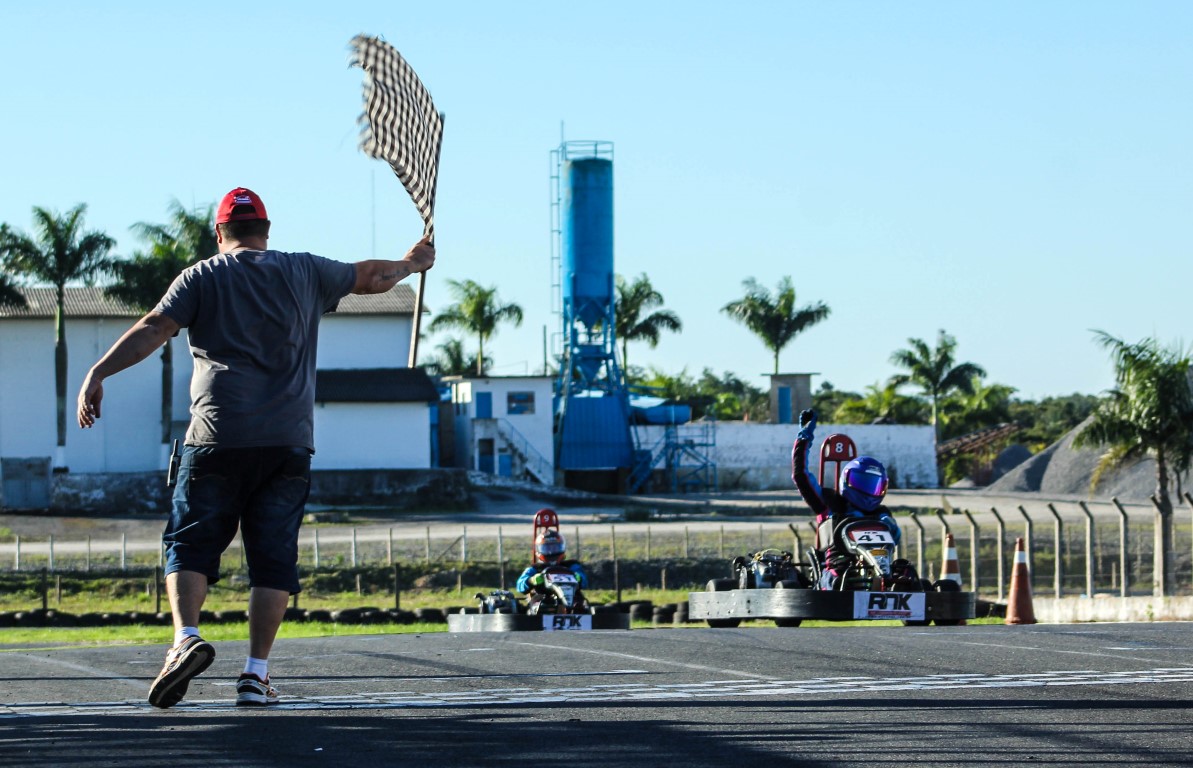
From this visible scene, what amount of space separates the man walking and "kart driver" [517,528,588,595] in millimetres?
12420

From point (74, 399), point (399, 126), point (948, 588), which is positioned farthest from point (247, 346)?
point (74, 399)

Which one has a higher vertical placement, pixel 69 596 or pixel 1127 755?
pixel 1127 755

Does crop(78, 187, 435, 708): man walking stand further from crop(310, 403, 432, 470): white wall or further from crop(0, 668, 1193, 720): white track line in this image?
crop(310, 403, 432, 470): white wall

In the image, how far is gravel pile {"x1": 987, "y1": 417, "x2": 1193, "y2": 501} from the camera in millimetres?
63969

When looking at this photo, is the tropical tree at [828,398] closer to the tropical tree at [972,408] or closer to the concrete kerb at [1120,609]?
the tropical tree at [972,408]

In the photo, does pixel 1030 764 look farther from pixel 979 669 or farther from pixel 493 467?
pixel 493 467

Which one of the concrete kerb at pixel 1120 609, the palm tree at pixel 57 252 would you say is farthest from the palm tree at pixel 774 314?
the concrete kerb at pixel 1120 609

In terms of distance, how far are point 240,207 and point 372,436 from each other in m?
55.2

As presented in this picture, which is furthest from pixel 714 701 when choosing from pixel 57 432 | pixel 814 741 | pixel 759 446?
pixel 759 446

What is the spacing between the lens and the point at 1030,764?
5.08m

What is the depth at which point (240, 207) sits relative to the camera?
687cm

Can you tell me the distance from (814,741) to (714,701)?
1.13 m

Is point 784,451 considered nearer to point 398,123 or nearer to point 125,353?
point 398,123

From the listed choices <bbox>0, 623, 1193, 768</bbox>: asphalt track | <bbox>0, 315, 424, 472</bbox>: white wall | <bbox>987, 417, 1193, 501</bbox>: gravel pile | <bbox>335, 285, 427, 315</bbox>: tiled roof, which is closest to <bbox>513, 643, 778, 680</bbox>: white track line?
<bbox>0, 623, 1193, 768</bbox>: asphalt track
